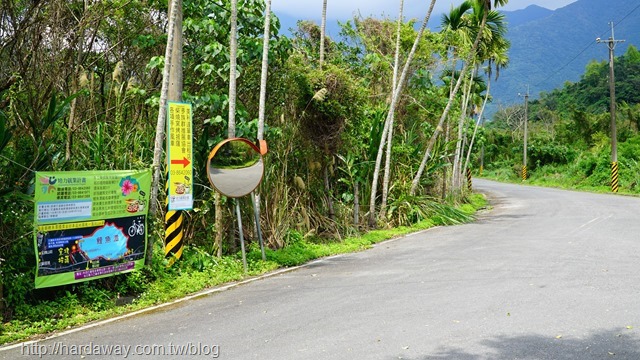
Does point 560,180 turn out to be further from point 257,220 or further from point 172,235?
point 172,235

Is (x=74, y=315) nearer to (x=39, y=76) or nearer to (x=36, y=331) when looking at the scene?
(x=36, y=331)

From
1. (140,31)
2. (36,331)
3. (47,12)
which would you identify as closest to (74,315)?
(36,331)

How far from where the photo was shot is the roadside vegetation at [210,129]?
7586 mm

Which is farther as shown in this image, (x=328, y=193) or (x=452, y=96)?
(x=452, y=96)

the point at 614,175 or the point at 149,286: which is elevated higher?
the point at 614,175

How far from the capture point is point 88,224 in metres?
7.62

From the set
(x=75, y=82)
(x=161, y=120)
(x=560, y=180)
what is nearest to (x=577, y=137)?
(x=560, y=180)

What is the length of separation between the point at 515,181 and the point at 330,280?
44021 millimetres

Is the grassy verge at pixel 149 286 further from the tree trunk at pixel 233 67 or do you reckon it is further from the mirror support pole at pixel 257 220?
the tree trunk at pixel 233 67

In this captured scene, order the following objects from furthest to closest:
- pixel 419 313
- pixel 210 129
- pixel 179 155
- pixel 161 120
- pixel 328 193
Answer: pixel 328 193
pixel 210 129
pixel 179 155
pixel 161 120
pixel 419 313

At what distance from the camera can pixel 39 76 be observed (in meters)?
8.48

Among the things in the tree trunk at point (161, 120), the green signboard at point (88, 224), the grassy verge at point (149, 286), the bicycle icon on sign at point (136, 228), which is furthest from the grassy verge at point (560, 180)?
the green signboard at point (88, 224)

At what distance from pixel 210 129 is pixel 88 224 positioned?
153 inches

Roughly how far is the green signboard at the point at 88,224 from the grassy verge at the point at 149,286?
27cm
